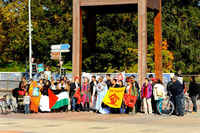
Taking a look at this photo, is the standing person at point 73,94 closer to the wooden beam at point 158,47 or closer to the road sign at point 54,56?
the wooden beam at point 158,47

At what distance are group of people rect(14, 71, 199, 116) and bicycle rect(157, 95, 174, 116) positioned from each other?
6.3 inches

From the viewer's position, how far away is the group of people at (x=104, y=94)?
72.2ft

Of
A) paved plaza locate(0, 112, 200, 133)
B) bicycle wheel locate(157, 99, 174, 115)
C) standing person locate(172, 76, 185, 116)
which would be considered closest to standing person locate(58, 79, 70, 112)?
paved plaza locate(0, 112, 200, 133)

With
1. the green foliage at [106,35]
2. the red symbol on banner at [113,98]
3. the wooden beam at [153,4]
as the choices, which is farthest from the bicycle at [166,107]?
the green foliage at [106,35]

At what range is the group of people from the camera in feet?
72.2

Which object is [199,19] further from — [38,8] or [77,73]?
[77,73]

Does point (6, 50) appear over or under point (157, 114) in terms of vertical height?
over

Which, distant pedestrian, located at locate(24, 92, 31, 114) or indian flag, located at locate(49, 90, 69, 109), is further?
indian flag, located at locate(49, 90, 69, 109)

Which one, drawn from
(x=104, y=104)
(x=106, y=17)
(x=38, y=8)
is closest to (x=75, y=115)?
(x=104, y=104)

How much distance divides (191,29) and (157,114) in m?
42.1

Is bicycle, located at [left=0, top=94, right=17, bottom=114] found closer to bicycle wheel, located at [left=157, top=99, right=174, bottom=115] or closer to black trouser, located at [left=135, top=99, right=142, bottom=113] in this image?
black trouser, located at [left=135, top=99, right=142, bottom=113]

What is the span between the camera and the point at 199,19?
6338cm

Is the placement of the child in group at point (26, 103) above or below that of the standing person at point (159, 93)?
below

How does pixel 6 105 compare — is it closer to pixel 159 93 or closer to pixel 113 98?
pixel 113 98
